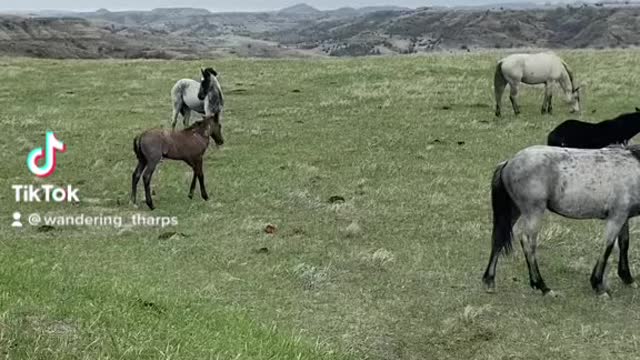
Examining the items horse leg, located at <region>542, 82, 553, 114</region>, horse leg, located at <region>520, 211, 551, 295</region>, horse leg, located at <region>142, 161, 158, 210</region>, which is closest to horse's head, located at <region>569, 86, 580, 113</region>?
horse leg, located at <region>542, 82, 553, 114</region>

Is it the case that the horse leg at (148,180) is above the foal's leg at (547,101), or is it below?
below

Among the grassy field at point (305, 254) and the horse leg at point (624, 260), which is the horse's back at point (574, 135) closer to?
the grassy field at point (305, 254)

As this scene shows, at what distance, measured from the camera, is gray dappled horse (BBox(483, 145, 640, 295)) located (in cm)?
953

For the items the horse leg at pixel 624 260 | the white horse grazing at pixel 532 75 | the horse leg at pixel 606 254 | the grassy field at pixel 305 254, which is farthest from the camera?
the white horse grazing at pixel 532 75

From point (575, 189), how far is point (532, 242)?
3.13 ft

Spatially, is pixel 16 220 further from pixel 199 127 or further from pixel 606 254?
pixel 606 254

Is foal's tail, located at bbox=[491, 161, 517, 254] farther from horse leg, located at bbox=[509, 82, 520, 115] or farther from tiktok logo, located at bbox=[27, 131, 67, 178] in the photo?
horse leg, located at bbox=[509, 82, 520, 115]

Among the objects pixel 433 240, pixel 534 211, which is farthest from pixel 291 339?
pixel 433 240

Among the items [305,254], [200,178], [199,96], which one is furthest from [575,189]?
[199,96]

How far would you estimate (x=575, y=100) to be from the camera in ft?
78.9

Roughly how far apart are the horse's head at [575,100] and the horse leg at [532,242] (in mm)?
15503

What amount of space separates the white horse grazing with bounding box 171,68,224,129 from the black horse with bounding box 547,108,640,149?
9386 millimetres

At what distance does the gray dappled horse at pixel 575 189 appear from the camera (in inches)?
375

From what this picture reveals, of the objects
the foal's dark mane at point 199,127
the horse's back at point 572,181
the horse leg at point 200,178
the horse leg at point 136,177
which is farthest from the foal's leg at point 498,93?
the horse's back at point 572,181
